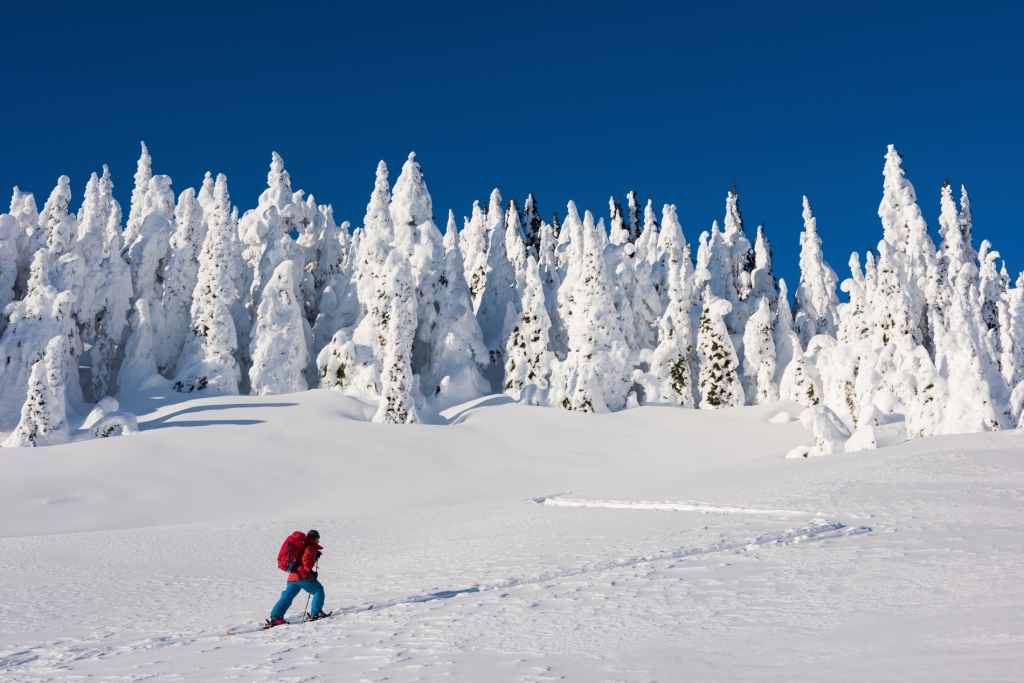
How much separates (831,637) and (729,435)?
3159 centimetres

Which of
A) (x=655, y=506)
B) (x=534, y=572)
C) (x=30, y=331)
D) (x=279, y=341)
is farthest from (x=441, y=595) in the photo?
(x=30, y=331)

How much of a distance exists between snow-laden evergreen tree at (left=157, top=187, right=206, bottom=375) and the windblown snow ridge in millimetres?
31498

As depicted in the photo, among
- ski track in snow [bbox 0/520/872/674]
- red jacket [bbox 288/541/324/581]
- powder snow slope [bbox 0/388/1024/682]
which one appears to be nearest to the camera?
powder snow slope [bbox 0/388/1024/682]

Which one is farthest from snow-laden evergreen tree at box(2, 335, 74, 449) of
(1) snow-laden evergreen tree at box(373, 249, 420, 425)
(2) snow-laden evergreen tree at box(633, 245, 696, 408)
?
(2) snow-laden evergreen tree at box(633, 245, 696, 408)

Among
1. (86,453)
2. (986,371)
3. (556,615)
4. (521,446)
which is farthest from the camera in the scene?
(521,446)

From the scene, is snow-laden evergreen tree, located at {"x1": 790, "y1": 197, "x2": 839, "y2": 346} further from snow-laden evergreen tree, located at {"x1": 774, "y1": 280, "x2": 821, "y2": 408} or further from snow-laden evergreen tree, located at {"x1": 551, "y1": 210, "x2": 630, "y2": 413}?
snow-laden evergreen tree, located at {"x1": 551, "y1": 210, "x2": 630, "y2": 413}

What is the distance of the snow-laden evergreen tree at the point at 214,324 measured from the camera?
Result: 39156 mm

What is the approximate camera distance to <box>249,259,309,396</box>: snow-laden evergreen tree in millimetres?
40281

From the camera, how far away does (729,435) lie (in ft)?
121

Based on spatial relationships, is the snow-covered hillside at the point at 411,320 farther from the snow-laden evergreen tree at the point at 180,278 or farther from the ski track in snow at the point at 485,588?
the ski track in snow at the point at 485,588

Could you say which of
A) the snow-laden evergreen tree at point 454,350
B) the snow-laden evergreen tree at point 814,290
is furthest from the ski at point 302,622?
the snow-laden evergreen tree at point 814,290

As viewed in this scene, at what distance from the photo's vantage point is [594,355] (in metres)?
42.0

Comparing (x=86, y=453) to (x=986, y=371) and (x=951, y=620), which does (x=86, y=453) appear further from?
(x=986, y=371)

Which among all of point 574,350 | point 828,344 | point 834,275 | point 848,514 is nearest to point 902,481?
point 848,514
